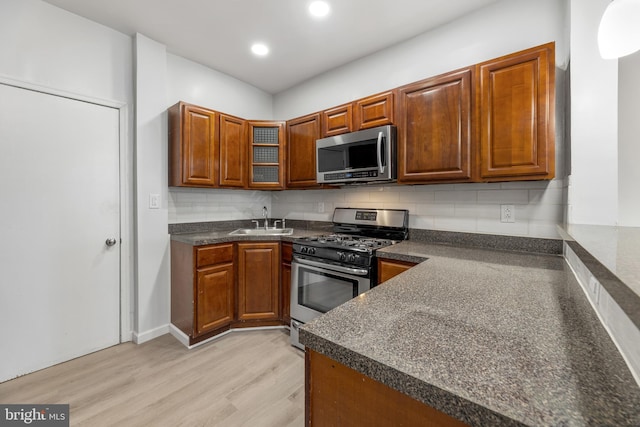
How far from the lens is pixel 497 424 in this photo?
414 mm

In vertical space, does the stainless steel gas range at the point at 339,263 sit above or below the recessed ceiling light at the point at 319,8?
below

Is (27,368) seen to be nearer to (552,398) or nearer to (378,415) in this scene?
(378,415)

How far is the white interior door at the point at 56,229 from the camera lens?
1.87 meters

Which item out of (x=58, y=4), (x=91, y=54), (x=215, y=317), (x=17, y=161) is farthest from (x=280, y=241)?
(x=58, y=4)

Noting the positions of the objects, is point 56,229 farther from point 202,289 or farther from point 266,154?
point 266,154

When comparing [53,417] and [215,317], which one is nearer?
[53,417]

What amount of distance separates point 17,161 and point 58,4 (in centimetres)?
124

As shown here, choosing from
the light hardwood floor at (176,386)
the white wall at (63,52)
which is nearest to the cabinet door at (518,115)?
the light hardwood floor at (176,386)

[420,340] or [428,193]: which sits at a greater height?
[428,193]

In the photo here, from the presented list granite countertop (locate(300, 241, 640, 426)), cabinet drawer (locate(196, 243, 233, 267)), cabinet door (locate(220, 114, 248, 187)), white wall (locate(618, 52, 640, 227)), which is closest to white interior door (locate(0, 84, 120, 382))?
cabinet drawer (locate(196, 243, 233, 267))

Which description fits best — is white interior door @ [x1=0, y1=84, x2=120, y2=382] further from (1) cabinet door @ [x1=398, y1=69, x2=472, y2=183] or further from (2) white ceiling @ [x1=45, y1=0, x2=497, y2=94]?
(1) cabinet door @ [x1=398, y1=69, x2=472, y2=183]

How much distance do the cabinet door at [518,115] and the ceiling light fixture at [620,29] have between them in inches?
27.9

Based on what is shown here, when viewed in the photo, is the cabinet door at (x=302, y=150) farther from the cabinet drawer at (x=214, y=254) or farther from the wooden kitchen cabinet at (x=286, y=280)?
the cabinet drawer at (x=214, y=254)

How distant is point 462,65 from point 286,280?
2433 millimetres
